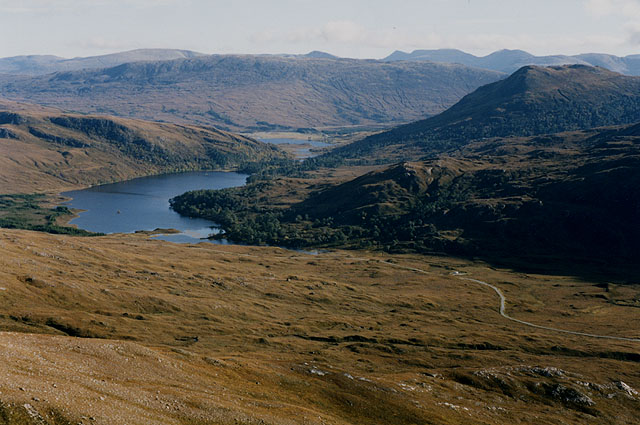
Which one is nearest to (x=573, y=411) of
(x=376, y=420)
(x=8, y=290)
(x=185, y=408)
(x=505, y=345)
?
(x=505, y=345)

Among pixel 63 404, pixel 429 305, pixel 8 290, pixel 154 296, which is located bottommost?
pixel 429 305

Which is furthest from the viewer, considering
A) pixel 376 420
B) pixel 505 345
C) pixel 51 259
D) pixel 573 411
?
pixel 51 259

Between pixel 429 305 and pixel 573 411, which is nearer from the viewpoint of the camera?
pixel 573 411

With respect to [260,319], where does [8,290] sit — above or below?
above

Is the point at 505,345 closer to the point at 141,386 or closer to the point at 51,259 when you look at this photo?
the point at 141,386

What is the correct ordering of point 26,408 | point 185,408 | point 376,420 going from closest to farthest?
point 26,408 < point 185,408 < point 376,420

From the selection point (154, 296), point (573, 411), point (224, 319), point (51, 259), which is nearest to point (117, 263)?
point (51, 259)
